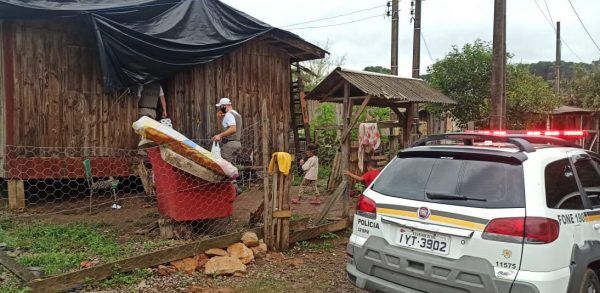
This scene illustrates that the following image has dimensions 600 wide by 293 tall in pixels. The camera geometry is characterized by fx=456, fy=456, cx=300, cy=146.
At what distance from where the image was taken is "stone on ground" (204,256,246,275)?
496cm

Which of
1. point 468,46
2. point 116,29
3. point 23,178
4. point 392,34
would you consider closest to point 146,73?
point 116,29

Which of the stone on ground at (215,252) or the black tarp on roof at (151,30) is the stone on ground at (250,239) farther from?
the black tarp on roof at (151,30)

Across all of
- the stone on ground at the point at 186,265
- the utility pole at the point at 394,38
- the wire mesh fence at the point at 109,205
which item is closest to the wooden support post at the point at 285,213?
the wire mesh fence at the point at 109,205

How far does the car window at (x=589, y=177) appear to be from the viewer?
383cm

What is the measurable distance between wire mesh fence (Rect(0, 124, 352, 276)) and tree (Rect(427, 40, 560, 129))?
7.65 metres

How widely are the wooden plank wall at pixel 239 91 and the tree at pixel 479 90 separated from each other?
676cm

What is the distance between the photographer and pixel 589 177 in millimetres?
3979

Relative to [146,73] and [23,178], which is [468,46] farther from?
[23,178]

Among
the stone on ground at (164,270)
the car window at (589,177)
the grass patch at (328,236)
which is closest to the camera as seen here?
the car window at (589,177)

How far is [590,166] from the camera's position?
4.11 metres

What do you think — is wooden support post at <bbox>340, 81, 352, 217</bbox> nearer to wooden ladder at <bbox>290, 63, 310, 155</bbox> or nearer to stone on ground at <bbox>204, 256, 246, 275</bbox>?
stone on ground at <bbox>204, 256, 246, 275</bbox>

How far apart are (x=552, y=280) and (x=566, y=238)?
38 cm

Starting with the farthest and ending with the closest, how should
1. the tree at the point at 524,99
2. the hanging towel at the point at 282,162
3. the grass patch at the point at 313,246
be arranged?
the tree at the point at 524,99 < the grass patch at the point at 313,246 < the hanging towel at the point at 282,162

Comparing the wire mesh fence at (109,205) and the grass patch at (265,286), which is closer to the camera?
the grass patch at (265,286)
